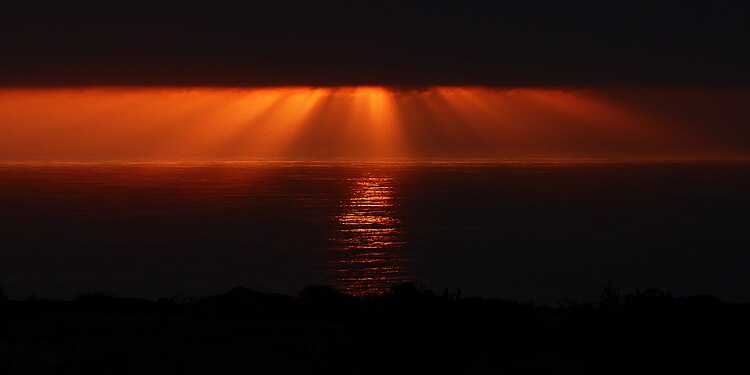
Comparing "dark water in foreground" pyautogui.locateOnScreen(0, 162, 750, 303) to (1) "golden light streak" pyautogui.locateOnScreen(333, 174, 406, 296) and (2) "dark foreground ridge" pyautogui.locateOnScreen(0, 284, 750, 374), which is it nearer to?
(1) "golden light streak" pyautogui.locateOnScreen(333, 174, 406, 296)

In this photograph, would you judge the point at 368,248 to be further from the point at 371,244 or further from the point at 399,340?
the point at 399,340

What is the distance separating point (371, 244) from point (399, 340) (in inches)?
2501

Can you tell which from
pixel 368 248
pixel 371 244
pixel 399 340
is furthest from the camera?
pixel 371 244

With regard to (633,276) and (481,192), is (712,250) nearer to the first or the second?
(633,276)

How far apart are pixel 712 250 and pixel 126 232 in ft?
182

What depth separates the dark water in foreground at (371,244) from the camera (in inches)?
2420

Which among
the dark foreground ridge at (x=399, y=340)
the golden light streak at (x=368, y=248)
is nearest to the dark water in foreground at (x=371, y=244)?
the golden light streak at (x=368, y=248)

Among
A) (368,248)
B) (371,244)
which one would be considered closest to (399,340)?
(368,248)

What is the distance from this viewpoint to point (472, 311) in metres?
18.5

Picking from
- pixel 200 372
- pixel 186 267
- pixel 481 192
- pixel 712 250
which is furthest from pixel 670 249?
pixel 481 192

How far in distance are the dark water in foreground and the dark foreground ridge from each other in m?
34.7

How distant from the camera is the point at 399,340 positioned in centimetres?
1595

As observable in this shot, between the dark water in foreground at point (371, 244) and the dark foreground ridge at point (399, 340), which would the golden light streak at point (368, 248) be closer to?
the dark water in foreground at point (371, 244)

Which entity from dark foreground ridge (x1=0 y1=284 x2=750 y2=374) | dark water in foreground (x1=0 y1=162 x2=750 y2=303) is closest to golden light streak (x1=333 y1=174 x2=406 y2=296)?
dark water in foreground (x1=0 y1=162 x2=750 y2=303)
